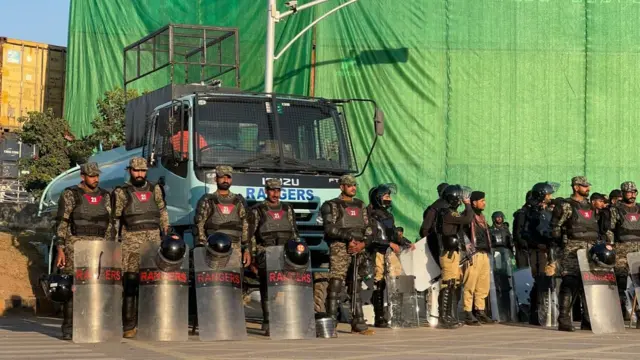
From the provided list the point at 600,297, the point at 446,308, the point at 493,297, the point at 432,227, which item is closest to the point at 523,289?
the point at 493,297

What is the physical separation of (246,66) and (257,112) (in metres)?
14.6

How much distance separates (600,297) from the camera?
48.1ft

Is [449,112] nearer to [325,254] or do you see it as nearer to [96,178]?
[325,254]

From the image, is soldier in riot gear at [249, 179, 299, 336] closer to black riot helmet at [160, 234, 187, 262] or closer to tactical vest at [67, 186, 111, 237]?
black riot helmet at [160, 234, 187, 262]

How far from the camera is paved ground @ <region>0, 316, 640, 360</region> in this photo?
11062 mm

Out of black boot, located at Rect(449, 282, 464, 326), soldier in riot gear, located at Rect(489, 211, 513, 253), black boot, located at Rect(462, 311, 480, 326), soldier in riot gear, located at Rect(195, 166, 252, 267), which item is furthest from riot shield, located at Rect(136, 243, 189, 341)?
soldier in riot gear, located at Rect(489, 211, 513, 253)

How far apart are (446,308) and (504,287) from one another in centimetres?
215

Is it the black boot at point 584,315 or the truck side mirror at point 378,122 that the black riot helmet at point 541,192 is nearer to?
the black boot at point 584,315

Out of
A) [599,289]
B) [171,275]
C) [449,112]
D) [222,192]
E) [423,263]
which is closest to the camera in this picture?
[171,275]

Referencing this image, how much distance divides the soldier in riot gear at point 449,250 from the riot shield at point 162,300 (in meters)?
3.98

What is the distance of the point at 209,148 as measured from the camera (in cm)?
1489

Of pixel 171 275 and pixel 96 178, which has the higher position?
pixel 96 178

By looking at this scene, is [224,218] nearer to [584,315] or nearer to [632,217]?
[584,315]

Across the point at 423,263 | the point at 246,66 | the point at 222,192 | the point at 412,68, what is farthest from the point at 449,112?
the point at 222,192
